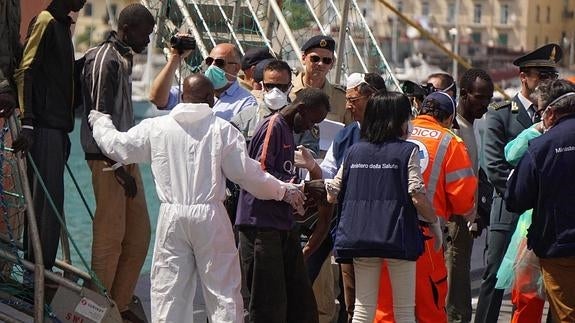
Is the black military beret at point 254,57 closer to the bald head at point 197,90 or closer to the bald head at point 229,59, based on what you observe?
the bald head at point 229,59

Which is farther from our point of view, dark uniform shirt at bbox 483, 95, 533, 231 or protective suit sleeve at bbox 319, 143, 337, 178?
dark uniform shirt at bbox 483, 95, 533, 231

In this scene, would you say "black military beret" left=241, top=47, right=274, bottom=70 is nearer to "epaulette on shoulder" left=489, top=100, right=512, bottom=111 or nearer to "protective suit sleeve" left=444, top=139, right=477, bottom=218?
"epaulette on shoulder" left=489, top=100, right=512, bottom=111

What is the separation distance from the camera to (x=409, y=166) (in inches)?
347

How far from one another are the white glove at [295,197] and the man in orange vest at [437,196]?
66 cm

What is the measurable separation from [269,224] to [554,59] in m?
3.19

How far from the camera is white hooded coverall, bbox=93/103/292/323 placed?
870 centimetres

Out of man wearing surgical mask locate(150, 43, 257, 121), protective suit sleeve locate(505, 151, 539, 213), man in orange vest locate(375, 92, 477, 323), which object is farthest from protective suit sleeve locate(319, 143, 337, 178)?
protective suit sleeve locate(505, 151, 539, 213)

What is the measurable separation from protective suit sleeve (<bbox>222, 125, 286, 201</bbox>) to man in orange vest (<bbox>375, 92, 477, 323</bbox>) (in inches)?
35.7

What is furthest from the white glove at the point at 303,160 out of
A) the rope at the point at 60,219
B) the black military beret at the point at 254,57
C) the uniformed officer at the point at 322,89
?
the black military beret at the point at 254,57

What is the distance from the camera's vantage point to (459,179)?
930 centimetres

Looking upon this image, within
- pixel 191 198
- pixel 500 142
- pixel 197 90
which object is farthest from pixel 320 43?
pixel 191 198

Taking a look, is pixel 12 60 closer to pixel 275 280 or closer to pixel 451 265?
pixel 275 280

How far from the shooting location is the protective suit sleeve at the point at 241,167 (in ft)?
28.8

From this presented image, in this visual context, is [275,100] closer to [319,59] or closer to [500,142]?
[319,59]
